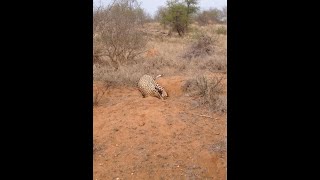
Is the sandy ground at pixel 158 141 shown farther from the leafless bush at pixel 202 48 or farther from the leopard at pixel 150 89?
the leafless bush at pixel 202 48

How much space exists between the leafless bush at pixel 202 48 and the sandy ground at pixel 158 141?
5.22 metres

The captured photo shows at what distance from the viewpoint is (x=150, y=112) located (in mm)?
4953

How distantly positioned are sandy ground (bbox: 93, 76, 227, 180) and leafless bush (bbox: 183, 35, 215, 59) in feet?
17.1

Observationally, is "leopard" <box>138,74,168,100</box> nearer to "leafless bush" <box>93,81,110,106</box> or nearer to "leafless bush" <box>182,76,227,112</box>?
"leafless bush" <box>182,76,227,112</box>

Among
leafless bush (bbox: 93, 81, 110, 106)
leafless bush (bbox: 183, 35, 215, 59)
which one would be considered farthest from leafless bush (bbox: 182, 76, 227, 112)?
leafless bush (bbox: 183, 35, 215, 59)

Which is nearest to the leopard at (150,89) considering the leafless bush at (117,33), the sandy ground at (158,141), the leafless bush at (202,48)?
the sandy ground at (158,141)

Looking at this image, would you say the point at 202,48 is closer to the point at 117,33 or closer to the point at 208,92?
the point at 117,33

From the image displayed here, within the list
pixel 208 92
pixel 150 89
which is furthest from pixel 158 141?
pixel 150 89

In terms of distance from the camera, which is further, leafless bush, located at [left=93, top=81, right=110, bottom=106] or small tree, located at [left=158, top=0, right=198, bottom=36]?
small tree, located at [left=158, top=0, right=198, bottom=36]

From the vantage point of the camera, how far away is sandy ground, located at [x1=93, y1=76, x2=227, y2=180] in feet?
12.2

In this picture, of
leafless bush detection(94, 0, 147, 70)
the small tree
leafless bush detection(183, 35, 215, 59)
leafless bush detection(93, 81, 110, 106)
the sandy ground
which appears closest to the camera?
the sandy ground
